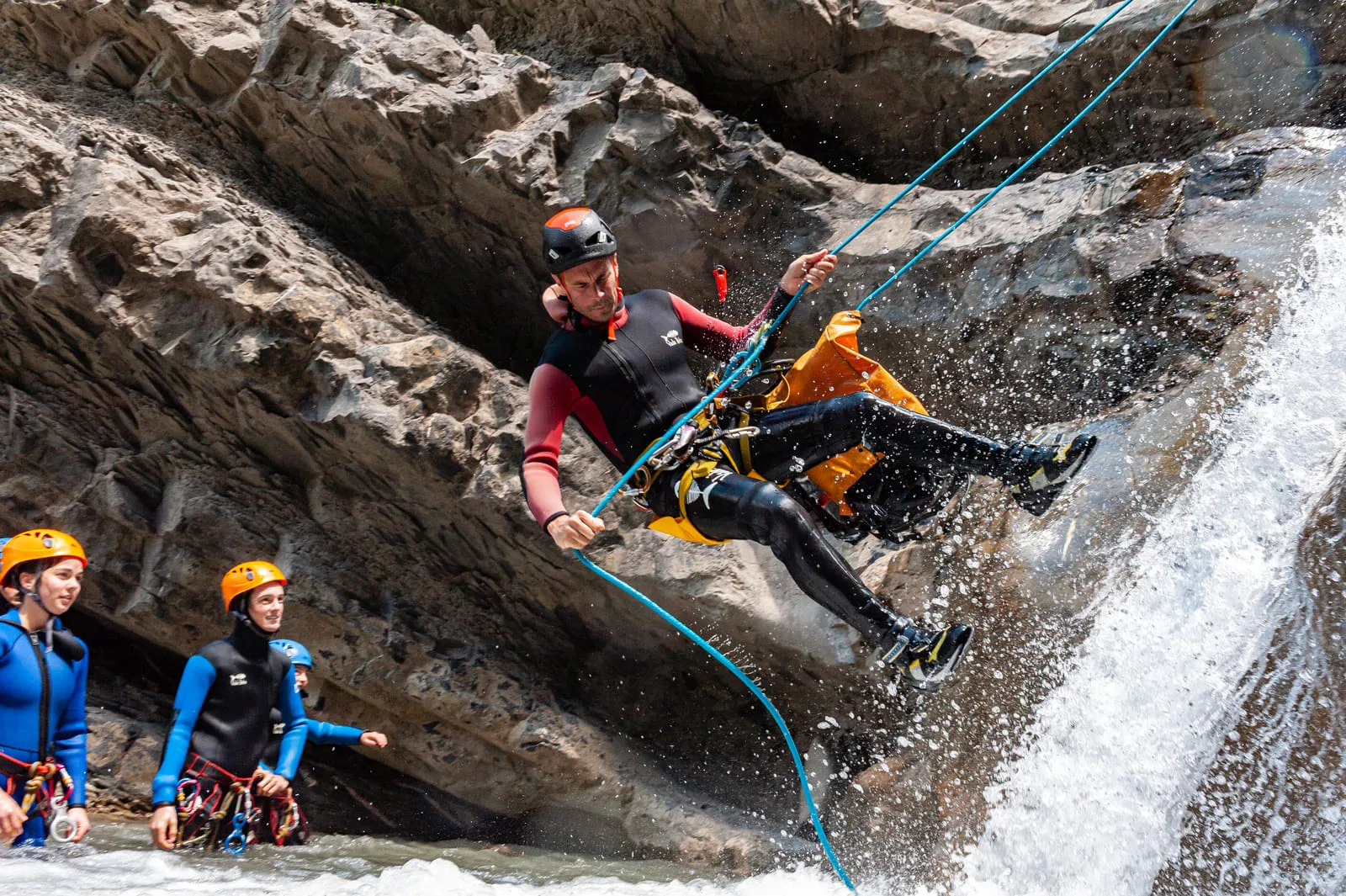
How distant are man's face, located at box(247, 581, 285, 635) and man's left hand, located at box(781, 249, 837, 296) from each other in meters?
2.92

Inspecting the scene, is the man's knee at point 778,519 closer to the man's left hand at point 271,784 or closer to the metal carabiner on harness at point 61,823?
the man's left hand at point 271,784

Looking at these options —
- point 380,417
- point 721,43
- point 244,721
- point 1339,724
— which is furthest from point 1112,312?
point 244,721

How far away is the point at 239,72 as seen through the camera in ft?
22.4

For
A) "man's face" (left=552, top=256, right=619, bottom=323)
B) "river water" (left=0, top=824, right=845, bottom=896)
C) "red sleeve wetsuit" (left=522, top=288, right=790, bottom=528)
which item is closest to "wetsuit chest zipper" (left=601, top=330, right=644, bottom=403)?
"red sleeve wetsuit" (left=522, top=288, right=790, bottom=528)

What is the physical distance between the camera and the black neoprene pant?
3.71 metres

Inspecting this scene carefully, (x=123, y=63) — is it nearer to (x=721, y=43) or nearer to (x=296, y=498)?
(x=296, y=498)

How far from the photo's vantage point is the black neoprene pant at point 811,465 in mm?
3707

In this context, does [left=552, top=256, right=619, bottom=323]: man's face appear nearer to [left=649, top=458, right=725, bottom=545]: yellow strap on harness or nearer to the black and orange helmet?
the black and orange helmet

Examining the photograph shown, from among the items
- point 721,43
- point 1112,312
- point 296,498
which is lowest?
→ point 296,498

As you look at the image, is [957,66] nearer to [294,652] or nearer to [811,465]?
[811,465]

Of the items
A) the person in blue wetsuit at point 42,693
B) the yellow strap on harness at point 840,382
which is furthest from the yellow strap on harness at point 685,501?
the person in blue wetsuit at point 42,693

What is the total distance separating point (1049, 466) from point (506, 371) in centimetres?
373

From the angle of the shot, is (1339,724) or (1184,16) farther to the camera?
(1184,16)

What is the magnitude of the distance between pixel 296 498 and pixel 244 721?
1.90m
